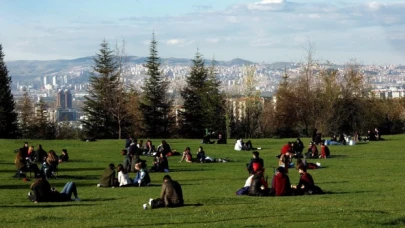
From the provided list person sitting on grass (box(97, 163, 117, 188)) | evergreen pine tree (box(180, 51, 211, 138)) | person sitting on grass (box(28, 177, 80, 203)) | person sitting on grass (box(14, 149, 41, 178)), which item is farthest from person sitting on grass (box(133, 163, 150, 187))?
evergreen pine tree (box(180, 51, 211, 138))

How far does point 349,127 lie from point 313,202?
6156 cm

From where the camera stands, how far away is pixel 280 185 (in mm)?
23391

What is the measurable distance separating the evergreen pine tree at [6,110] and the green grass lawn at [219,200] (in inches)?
1600

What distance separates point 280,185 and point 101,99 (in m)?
64.1

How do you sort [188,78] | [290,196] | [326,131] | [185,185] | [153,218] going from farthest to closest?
[188,78] < [326,131] < [185,185] < [290,196] < [153,218]

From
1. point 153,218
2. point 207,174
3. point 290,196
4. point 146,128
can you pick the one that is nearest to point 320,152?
point 207,174

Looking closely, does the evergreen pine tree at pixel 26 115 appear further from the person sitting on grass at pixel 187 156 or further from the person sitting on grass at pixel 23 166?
the person sitting on grass at pixel 23 166

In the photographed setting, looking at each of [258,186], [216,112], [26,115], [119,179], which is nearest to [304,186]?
[258,186]

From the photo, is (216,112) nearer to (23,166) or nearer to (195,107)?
(195,107)

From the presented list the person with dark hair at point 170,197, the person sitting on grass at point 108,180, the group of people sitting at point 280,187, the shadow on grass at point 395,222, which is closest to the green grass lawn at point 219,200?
the shadow on grass at point 395,222

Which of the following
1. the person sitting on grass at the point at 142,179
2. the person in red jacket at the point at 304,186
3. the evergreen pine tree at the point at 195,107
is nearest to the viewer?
the person in red jacket at the point at 304,186

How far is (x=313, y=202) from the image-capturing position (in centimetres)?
2081

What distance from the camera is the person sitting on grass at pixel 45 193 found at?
22734 mm

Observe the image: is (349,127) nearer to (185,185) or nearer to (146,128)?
(146,128)
